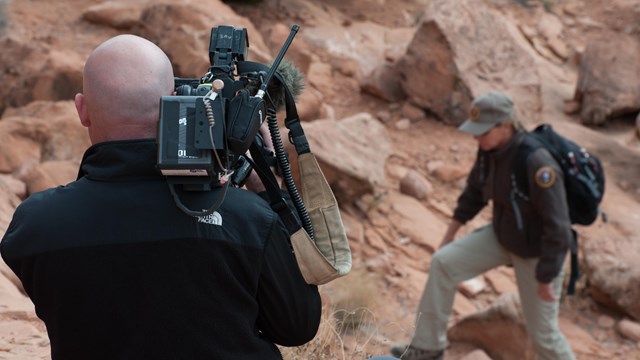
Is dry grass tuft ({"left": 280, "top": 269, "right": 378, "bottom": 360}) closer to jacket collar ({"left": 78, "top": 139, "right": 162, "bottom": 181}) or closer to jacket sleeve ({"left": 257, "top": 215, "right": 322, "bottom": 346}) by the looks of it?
jacket sleeve ({"left": 257, "top": 215, "right": 322, "bottom": 346})

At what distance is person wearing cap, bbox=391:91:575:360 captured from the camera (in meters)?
4.48

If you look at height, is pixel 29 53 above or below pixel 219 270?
below

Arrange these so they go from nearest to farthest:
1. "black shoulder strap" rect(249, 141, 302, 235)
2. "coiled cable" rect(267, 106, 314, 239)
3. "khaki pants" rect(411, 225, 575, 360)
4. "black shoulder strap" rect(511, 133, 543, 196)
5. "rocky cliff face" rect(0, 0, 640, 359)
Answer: "black shoulder strap" rect(249, 141, 302, 235) → "coiled cable" rect(267, 106, 314, 239) → "black shoulder strap" rect(511, 133, 543, 196) → "khaki pants" rect(411, 225, 575, 360) → "rocky cliff face" rect(0, 0, 640, 359)

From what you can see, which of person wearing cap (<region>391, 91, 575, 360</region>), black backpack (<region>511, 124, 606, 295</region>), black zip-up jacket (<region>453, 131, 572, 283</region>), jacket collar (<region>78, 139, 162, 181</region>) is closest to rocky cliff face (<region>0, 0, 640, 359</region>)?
person wearing cap (<region>391, 91, 575, 360</region>)

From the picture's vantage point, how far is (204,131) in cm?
177

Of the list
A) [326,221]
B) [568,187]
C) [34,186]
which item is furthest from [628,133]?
[326,221]

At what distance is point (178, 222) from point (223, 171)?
0.17 m

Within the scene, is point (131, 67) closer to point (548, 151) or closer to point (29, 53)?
point (548, 151)

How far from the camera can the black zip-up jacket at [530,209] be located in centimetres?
445

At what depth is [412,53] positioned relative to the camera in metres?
9.50

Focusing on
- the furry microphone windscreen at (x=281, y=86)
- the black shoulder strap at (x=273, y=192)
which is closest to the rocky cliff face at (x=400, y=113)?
the furry microphone windscreen at (x=281, y=86)

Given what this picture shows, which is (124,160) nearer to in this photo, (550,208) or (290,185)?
(290,185)

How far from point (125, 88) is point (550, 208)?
3171 mm

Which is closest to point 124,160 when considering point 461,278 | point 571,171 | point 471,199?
point 571,171
